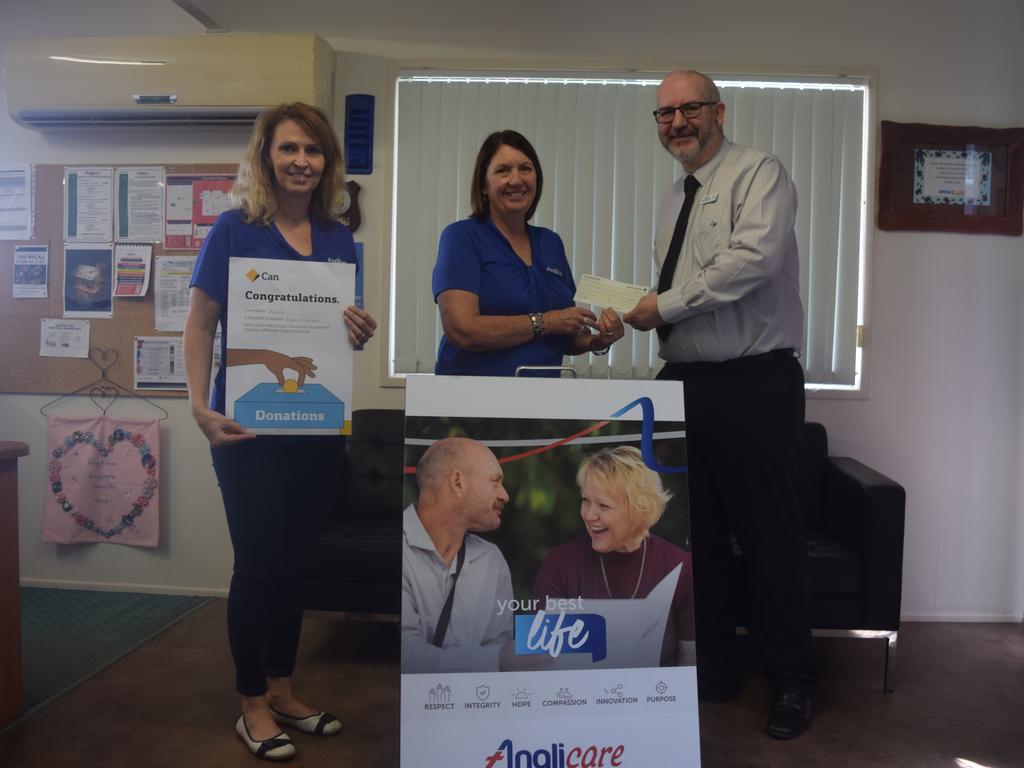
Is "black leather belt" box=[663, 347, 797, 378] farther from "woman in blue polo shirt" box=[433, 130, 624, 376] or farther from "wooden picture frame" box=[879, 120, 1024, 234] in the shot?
"wooden picture frame" box=[879, 120, 1024, 234]

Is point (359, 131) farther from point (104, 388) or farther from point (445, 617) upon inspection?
point (445, 617)

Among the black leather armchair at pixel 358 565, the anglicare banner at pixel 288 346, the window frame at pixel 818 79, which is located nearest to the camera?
the anglicare banner at pixel 288 346

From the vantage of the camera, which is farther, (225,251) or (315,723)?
(315,723)

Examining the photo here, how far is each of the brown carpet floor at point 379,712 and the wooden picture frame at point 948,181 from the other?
5.42 ft

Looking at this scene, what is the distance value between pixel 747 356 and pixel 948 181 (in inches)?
68.7

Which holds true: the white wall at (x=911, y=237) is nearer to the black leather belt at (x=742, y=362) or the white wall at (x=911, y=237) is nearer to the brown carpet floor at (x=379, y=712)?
the brown carpet floor at (x=379, y=712)

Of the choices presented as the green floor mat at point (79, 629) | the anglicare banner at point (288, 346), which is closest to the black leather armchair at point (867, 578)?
the anglicare banner at point (288, 346)

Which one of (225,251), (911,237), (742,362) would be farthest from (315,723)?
(911,237)

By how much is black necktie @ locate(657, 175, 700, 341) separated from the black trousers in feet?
0.75

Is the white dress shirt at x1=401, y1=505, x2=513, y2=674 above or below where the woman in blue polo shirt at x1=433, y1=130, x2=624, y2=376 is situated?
below

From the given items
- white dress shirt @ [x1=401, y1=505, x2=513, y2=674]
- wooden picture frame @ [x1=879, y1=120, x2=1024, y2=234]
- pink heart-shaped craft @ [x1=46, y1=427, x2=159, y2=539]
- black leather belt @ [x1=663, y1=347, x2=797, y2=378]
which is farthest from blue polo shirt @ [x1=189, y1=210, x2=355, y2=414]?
wooden picture frame @ [x1=879, y1=120, x2=1024, y2=234]

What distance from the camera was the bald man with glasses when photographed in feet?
7.08

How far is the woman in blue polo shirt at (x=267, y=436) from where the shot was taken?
186 cm

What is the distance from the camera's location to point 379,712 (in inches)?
92.0
